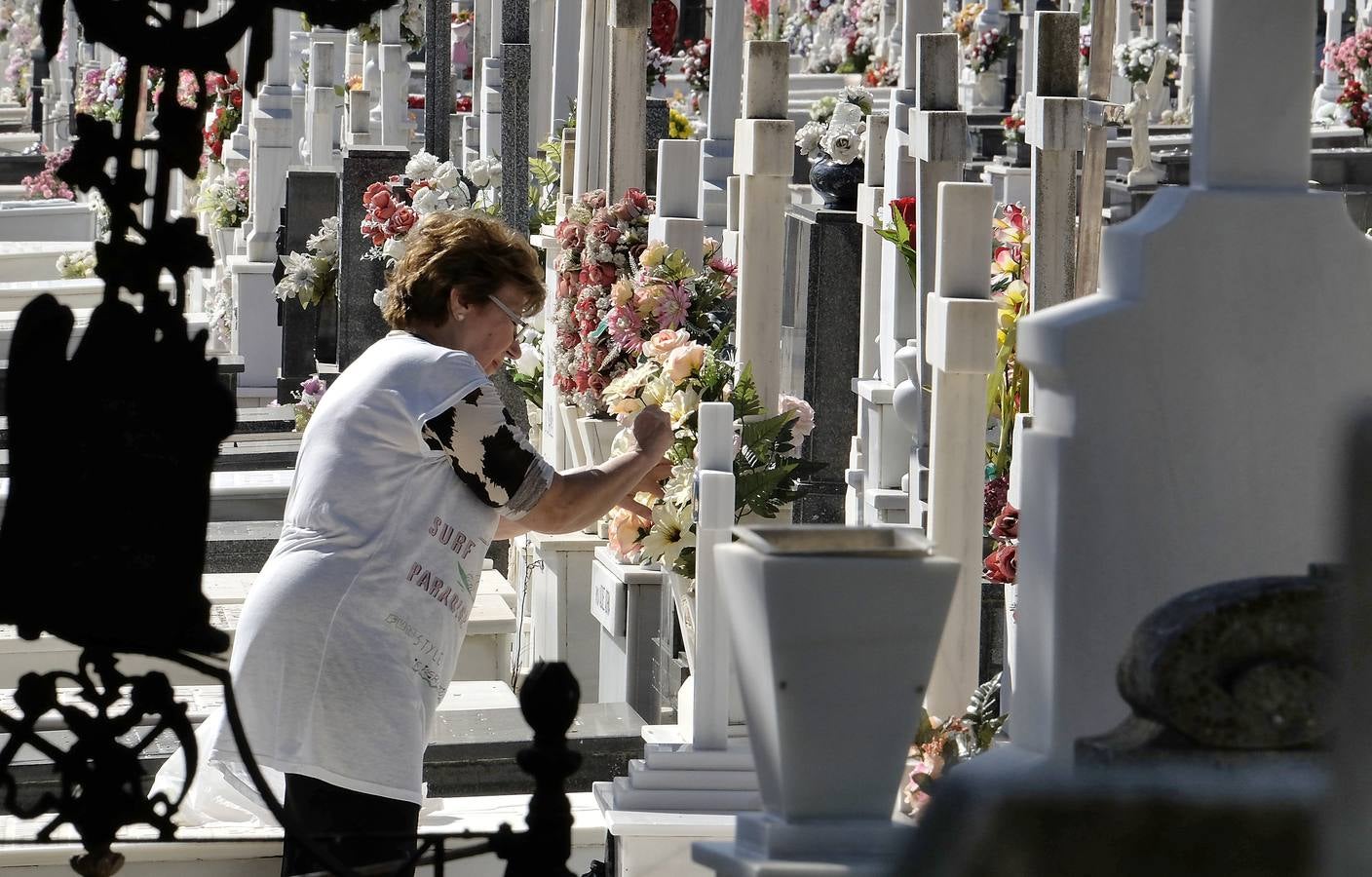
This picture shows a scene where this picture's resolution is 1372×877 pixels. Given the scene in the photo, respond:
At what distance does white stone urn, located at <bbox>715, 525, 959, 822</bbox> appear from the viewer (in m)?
1.44

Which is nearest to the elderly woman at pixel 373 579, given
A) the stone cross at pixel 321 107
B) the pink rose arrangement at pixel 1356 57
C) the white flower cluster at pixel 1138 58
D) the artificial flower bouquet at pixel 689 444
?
the artificial flower bouquet at pixel 689 444

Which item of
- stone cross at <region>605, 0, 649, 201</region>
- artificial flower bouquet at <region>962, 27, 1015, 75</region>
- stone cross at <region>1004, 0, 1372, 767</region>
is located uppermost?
artificial flower bouquet at <region>962, 27, 1015, 75</region>

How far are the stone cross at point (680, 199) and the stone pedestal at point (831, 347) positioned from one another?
141 centimetres

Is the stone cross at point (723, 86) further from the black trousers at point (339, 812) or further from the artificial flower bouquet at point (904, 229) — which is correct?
the black trousers at point (339, 812)

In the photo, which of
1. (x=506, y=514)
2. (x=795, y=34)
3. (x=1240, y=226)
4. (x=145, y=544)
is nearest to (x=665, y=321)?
(x=506, y=514)

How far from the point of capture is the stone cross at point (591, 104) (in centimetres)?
553

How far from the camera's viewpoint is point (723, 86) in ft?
17.3

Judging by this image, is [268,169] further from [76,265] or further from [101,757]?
[101,757]

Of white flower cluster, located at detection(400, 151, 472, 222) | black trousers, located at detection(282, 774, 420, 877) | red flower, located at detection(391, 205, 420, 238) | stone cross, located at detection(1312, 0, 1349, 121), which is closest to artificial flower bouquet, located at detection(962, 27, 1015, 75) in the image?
stone cross, located at detection(1312, 0, 1349, 121)

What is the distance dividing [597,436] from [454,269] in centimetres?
205

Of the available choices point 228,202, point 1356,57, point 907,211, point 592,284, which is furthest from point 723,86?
point 1356,57

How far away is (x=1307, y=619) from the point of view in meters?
1.26

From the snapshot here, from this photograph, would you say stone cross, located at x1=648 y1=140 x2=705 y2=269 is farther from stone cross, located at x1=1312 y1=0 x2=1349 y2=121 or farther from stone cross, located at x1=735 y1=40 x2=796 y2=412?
stone cross, located at x1=1312 y1=0 x2=1349 y2=121

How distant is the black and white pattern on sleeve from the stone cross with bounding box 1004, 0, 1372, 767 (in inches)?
58.4
